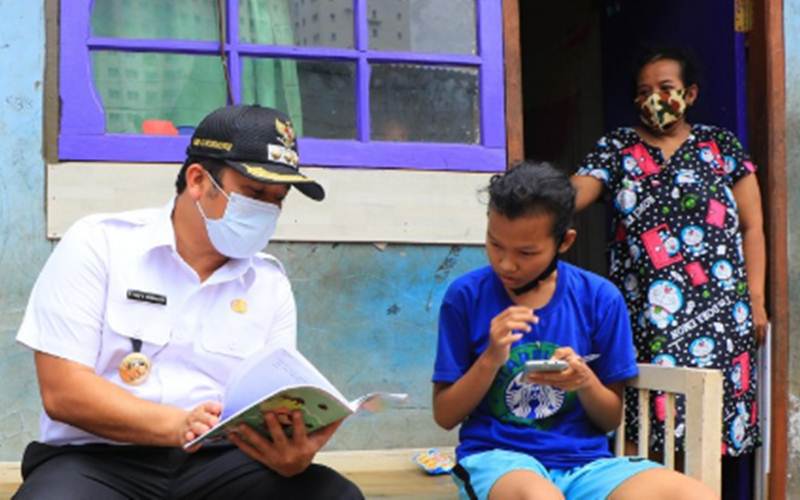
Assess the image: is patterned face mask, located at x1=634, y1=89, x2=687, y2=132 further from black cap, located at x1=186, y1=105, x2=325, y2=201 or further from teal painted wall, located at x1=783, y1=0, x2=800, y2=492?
black cap, located at x1=186, y1=105, x2=325, y2=201

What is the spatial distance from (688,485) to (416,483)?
133cm

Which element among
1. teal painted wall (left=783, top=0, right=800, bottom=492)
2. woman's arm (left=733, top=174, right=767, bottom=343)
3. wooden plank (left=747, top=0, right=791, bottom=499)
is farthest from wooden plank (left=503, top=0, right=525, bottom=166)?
teal painted wall (left=783, top=0, right=800, bottom=492)

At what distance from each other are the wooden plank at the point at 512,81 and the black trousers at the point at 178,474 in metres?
1.90

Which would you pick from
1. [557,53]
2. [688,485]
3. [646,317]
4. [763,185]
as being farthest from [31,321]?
[557,53]

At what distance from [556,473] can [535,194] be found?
26.4 inches

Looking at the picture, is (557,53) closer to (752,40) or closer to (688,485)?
(752,40)

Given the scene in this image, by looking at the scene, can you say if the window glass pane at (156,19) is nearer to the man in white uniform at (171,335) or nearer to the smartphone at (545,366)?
the man in white uniform at (171,335)

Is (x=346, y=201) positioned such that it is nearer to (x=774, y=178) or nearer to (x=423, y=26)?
(x=423, y=26)

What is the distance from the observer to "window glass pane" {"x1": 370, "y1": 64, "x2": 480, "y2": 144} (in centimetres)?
399

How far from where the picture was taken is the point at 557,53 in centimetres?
651

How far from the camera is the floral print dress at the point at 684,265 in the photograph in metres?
3.62

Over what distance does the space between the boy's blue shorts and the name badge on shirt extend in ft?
2.66

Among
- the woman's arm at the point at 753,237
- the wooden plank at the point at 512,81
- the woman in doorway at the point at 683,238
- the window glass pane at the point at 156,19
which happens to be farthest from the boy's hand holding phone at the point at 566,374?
the window glass pane at the point at 156,19

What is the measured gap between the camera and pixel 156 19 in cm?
384
